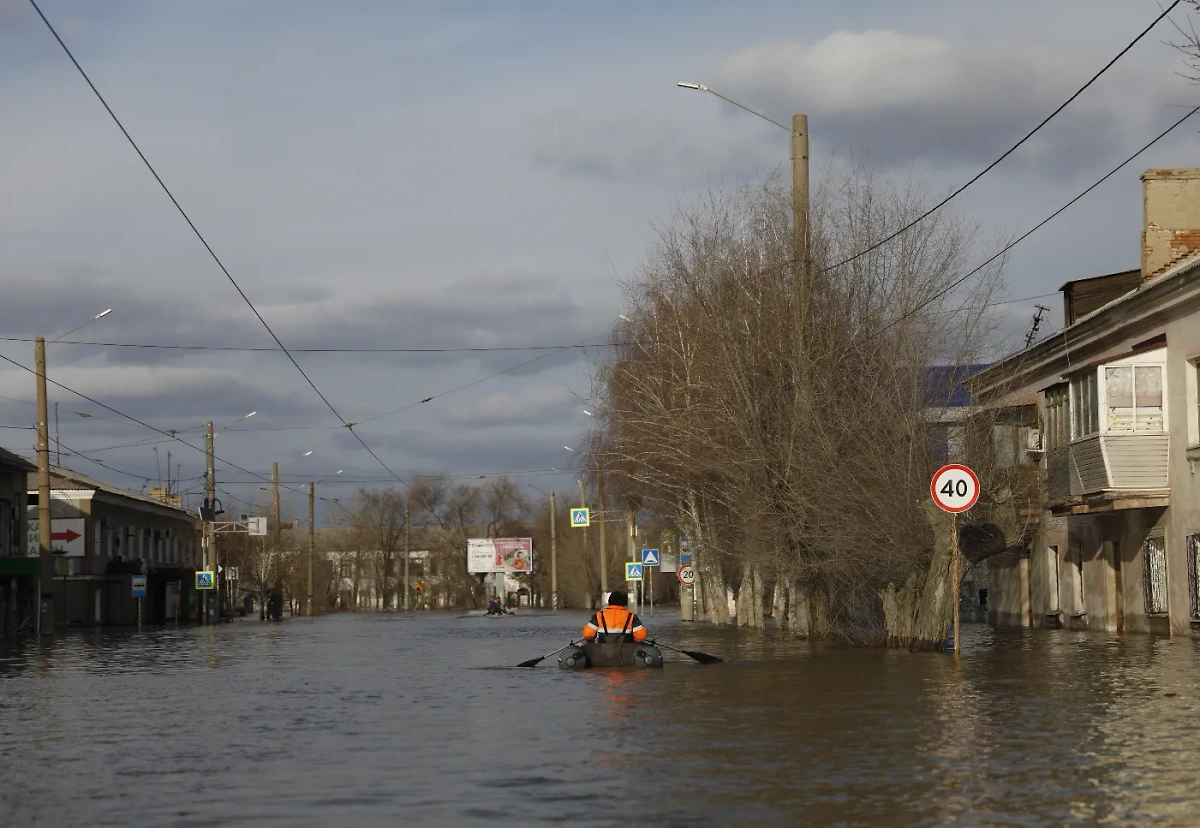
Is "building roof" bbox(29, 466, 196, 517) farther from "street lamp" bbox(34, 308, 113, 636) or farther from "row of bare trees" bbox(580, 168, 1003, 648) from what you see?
"row of bare trees" bbox(580, 168, 1003, 648)

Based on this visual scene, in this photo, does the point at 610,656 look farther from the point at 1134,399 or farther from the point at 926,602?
the point at 1134,399

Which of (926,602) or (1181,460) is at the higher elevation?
(1181,460)

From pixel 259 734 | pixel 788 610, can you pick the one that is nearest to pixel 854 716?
pixel 259 734

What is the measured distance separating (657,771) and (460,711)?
6580 millimetres

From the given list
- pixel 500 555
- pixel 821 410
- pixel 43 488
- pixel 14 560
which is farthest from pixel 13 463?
pixel 500 555

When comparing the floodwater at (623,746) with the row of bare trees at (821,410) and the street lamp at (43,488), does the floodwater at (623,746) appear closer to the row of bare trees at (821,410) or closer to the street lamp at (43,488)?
the row of bare trees at (821,410)

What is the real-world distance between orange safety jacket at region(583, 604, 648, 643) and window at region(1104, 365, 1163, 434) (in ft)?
40.9

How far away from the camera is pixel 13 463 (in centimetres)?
5638

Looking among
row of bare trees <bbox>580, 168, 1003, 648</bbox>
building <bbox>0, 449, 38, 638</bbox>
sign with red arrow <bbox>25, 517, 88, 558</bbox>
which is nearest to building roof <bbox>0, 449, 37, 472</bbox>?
building <bbox>0, 449, 38, 638</bbox>

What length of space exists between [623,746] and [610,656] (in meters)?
12.8

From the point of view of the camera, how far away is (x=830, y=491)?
30.7m

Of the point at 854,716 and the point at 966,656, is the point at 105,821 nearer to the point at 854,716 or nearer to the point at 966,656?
the point at 854,716

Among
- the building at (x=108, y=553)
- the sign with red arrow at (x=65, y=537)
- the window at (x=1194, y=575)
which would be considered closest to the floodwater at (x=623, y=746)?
the window at (x=1194, y=575)

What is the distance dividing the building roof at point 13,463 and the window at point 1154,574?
3743 centimetres
